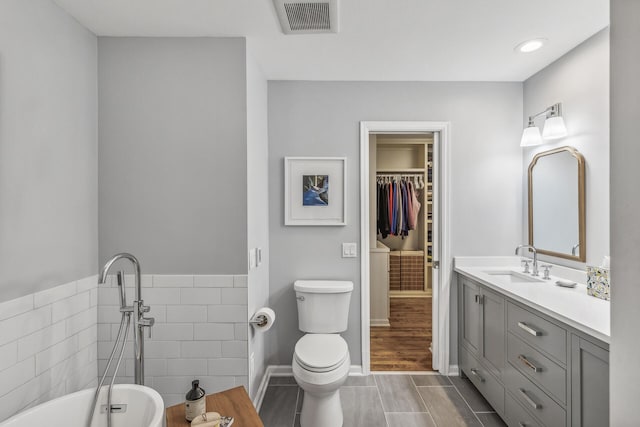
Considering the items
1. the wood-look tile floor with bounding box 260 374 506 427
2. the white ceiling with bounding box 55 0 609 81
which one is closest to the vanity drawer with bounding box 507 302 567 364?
the wood-look tile floor with bounding box 260 374 506 427

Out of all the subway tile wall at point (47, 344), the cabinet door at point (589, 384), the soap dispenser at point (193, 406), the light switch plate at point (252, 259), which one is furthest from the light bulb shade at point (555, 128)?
the subway tile wall at point (47, 344)

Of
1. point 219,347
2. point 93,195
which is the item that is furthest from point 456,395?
point 93,195

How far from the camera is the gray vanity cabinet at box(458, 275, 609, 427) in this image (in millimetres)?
1503

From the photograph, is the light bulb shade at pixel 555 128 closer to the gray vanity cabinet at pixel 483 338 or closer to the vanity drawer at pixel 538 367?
the gray vanity cabinet at pixel 483 338

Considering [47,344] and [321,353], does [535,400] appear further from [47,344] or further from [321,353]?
[47,344]

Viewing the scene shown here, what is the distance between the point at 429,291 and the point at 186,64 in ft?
14.9

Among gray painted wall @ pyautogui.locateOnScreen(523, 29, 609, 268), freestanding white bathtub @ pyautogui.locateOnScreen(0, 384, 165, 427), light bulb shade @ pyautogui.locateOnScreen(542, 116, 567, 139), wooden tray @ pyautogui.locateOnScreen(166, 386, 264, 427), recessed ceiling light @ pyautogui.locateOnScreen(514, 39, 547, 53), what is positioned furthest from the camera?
light bulb shade @ pyautogui.locateOnScreen(542, 116, 567, 139)

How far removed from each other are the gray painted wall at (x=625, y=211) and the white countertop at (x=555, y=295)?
0.75ft

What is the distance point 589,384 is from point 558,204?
134 cm

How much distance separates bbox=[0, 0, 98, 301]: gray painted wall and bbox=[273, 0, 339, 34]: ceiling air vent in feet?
3.63

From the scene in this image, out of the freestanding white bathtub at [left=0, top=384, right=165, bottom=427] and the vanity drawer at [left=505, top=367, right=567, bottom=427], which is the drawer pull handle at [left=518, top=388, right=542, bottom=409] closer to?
the vanity drawer at [left=505, top=367, right=567, bottom=427]

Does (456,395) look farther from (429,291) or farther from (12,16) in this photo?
(12,16)

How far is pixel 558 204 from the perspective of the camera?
2.48 meters

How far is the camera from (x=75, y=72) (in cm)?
192
